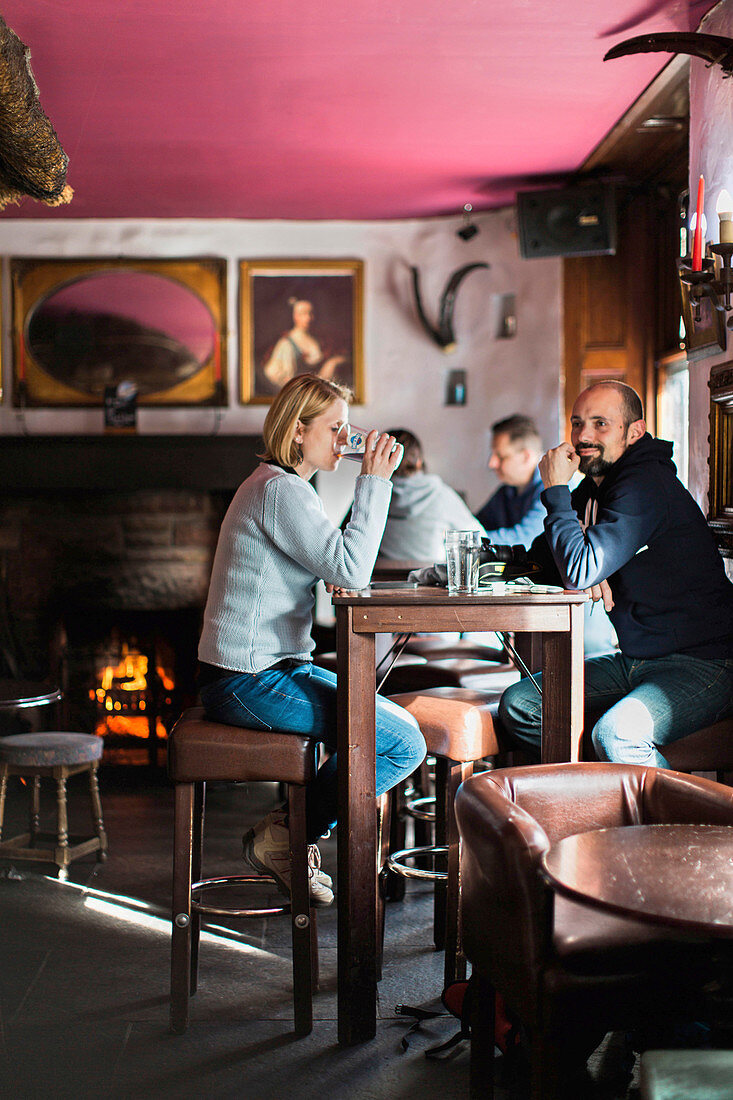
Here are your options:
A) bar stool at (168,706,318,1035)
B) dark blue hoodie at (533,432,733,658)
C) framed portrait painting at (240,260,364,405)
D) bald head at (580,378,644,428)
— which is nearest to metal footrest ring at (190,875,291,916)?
bar stool at (168,706,318,1035)

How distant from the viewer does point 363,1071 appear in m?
2.13

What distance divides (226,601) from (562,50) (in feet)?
7.43

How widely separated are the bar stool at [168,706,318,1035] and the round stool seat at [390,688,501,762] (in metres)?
0.35

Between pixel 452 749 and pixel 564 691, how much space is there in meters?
0.32

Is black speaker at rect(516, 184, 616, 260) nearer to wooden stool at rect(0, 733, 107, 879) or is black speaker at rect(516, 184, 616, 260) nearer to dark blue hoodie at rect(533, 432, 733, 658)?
dark blue hoodie at rect(533, 432, 733, 658)

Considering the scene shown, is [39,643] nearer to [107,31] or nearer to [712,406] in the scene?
[107,31]

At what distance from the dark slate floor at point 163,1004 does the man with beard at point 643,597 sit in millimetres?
730

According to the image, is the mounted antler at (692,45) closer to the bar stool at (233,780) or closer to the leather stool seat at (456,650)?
the leather stool seat at (456,650)

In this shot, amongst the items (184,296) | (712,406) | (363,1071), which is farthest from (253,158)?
(363,1071)

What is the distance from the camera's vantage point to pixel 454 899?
244cm

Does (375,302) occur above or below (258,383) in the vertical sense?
above

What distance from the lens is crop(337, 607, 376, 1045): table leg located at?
2174 millimetres

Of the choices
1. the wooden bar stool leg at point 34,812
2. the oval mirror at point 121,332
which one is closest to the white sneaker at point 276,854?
the wooden bar stool leg at point 34,812

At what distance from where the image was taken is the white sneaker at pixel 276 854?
7.81 ft
